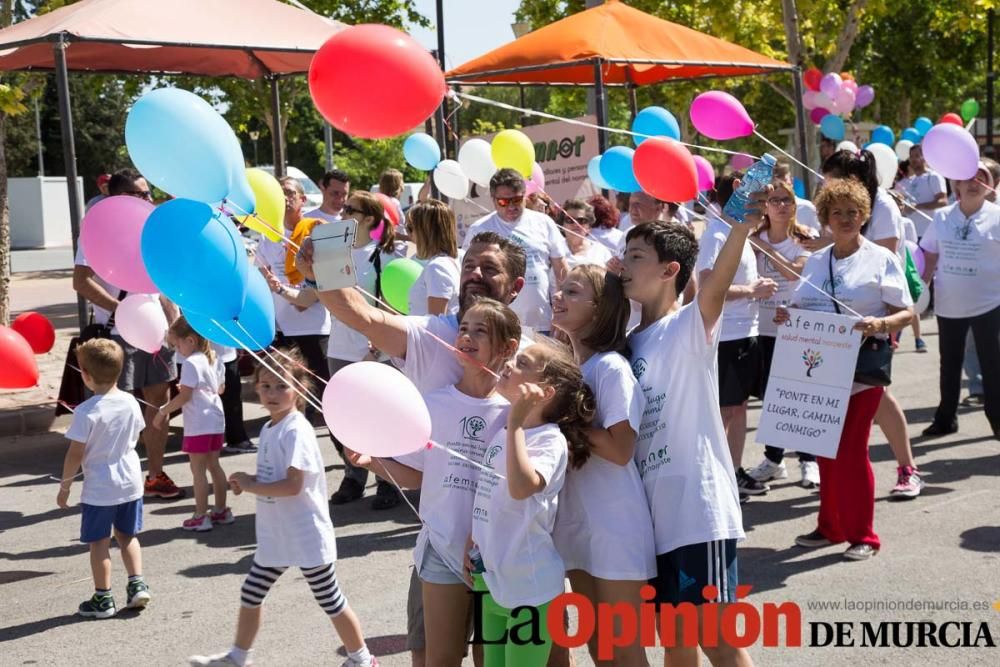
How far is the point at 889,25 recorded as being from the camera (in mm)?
32250

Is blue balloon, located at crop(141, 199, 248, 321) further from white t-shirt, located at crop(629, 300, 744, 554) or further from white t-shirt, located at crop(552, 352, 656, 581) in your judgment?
white t-shirt, located at crop(629, 300, 744, 554)

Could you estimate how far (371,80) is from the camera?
3752 mm

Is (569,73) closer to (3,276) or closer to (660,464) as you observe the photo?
(3,276)

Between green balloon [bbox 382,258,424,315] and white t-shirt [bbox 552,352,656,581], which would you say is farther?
green balloon [bbox 382,258,424,315]

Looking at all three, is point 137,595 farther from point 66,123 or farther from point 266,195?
point 66,123

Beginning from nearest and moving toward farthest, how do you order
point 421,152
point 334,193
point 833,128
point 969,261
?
point 969,261 → point 334,193 → point 421,152 → point 833,128

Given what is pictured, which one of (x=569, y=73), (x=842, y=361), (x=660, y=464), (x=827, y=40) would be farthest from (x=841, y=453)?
(x=827, y=40)

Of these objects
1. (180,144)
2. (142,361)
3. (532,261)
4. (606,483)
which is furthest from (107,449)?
(606,483)

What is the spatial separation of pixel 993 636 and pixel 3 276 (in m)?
10.5

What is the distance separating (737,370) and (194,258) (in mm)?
4052

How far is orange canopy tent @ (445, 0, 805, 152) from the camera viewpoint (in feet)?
35.0

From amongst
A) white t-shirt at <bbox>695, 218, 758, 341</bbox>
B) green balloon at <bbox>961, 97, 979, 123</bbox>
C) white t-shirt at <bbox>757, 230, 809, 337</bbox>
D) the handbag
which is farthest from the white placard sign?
green balloon at <bbox>961, 97, 979, 123</bbox>

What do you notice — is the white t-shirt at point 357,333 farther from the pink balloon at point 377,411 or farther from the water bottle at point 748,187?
the water bottle at point 748,187

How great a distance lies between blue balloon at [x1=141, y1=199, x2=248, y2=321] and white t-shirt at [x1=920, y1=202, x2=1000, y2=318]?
19.4 ft
